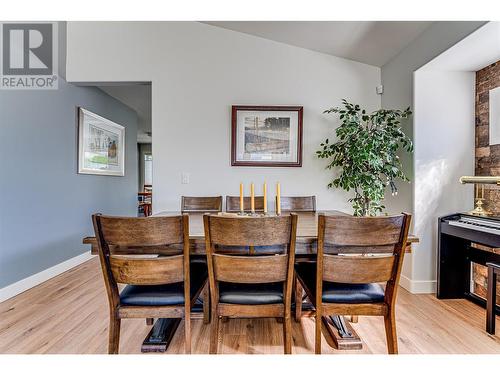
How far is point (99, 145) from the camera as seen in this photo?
4.14 meters

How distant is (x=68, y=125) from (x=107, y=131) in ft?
2.98

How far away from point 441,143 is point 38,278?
4158 mm

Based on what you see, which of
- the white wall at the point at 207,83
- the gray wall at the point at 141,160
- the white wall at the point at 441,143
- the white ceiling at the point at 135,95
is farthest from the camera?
the gray wall at the point at 141,160

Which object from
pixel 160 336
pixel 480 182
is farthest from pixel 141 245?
pixel 480 182

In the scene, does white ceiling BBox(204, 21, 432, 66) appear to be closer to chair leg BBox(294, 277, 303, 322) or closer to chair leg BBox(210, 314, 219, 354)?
chair leg BBox(294, 277, 303, 322)

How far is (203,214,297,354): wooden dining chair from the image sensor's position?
4.49ft

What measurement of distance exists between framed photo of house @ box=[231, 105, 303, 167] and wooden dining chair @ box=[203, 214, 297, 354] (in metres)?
1.82

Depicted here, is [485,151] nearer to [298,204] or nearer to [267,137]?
[298,204]

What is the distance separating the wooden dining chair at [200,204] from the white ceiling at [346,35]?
1869 mm

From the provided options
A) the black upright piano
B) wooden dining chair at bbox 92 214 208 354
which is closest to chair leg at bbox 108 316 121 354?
wooden dining chair at bbox 92 214 208 354

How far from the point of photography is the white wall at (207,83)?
128 inches

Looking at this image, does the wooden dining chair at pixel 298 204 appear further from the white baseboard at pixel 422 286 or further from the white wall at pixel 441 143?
the white baseboard at pixel 422 286

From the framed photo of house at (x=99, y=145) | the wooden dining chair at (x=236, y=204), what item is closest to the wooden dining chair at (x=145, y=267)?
the wooden dining chair at (x=236, y=204)
